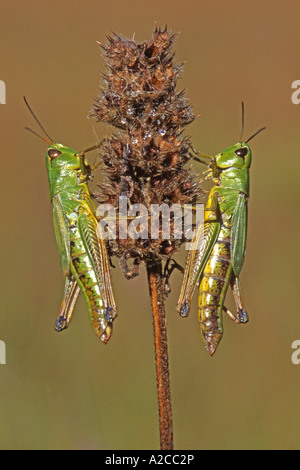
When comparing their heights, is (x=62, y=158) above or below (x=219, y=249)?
above

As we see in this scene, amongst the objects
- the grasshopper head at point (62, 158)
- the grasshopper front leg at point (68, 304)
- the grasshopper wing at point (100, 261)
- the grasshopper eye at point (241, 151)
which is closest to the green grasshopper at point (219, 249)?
the grasshopper eye at point (241, 151)

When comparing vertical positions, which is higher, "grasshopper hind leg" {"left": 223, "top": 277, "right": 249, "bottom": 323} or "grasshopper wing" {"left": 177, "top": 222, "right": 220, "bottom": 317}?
"grasshopper wing" {"left": 177, "top": 222, "right": 220, "bottom": 317}

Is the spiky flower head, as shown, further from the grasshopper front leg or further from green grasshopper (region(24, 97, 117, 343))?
the grasshopper front leg

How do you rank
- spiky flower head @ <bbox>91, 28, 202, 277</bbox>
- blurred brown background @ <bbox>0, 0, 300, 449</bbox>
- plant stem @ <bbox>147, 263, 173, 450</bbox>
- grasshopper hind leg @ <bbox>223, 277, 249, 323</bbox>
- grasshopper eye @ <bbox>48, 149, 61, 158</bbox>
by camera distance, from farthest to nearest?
blurred brown background @ <bbox>0, 0, 300, 449</bbox> → grasshopper eye @ <bbox>48, 149, 61, 158</bbox> → grasshopper hind leg @ <bbox>223, 277, 249, 323</bbox> → spiky flower head @ <bbox>91, 28, 202, 277</bbox> → plant stem @ <bbox>147, 263, 173, 450</bbox>

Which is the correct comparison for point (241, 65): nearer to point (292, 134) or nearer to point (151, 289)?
point (292, 134)

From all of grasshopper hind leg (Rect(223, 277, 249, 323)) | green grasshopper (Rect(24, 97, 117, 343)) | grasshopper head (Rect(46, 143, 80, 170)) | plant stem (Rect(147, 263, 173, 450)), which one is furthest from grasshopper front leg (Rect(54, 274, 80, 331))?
grasshopper hind leg (Rect(223, 277, 249, 323))

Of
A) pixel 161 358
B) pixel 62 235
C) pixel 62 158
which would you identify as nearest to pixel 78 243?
pixel 62 235

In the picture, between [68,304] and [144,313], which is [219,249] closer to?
[68,304]

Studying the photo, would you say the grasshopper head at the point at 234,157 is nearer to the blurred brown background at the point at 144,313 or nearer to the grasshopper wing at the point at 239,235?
the grasshopper wing at the point at 239,235
